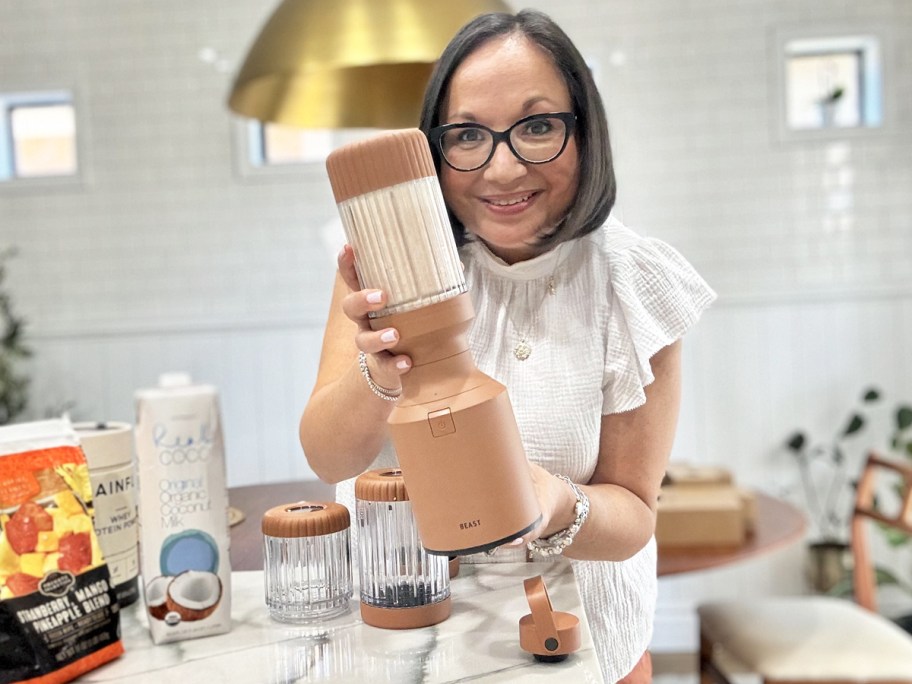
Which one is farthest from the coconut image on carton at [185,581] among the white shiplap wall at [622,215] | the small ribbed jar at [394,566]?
the white shiplap wall at [622,215]

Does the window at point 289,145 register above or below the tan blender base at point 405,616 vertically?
above

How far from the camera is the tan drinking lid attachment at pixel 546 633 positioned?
0.71m

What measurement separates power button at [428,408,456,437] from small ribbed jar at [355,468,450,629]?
148mm

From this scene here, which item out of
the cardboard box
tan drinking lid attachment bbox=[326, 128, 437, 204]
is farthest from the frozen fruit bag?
the cardboard box

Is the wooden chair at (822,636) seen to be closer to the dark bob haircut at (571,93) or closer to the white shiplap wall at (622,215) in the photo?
the white shiplap wall at (622,215)

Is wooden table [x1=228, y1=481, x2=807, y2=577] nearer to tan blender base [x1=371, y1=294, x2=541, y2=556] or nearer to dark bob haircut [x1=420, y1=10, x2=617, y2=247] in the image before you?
tan blender base [x1=371, y1=294, x2=541, y2=556]

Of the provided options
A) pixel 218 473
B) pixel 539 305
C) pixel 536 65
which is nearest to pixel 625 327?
pixel 539 305

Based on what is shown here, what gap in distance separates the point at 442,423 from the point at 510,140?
1.22ft

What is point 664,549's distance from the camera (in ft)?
7.21

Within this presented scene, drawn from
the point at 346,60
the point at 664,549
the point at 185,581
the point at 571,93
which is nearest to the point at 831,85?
the point at 664,549

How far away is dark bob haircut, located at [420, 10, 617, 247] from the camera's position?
964 mm

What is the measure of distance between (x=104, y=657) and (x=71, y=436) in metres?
0.18

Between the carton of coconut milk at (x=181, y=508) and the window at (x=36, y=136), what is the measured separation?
3165mm

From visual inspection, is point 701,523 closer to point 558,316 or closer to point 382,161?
point 558,316
